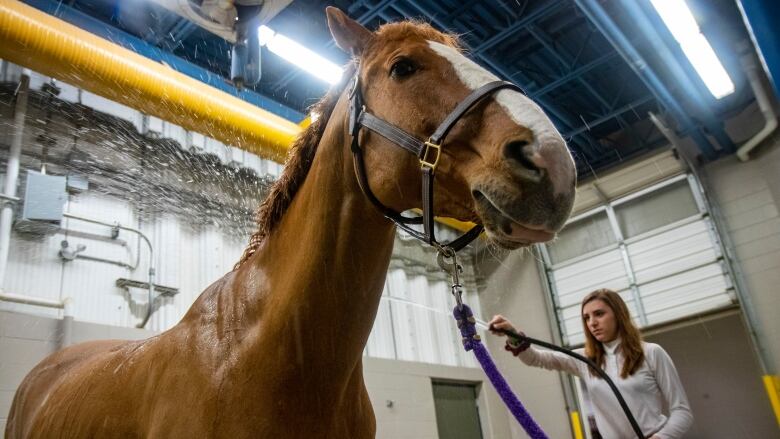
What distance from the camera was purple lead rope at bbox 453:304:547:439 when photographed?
1.48m

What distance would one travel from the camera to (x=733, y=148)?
8172 mm

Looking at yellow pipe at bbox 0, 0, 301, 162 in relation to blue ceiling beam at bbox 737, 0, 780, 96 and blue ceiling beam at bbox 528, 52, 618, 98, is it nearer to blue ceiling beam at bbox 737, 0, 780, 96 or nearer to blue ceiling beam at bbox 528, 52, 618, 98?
blue ceiling beam at bbox 737, 0, 780, 96

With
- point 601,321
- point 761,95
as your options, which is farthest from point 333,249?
point 761,95

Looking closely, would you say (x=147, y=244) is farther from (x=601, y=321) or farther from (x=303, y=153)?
(x=601, y=321)

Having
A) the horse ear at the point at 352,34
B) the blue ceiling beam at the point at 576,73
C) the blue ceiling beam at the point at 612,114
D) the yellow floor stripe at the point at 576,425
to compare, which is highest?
the blue ceiling beam at the point at 576,73

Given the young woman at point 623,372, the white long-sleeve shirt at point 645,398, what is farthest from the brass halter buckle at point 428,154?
the white long-sleeve shirt at point 645,398

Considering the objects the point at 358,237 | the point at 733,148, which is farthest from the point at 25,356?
the point at 733,148

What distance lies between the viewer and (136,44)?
18.1 feet

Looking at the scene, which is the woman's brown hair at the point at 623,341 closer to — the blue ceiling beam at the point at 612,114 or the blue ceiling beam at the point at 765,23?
the blue ceiling beam at the point at 765,23

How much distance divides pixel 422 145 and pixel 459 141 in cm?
10

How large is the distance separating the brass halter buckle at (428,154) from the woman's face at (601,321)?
78.9 inches

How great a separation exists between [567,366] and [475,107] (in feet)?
7.29

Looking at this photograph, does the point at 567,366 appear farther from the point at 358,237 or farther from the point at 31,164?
the point at 31,164

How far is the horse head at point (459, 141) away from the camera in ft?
3.51
